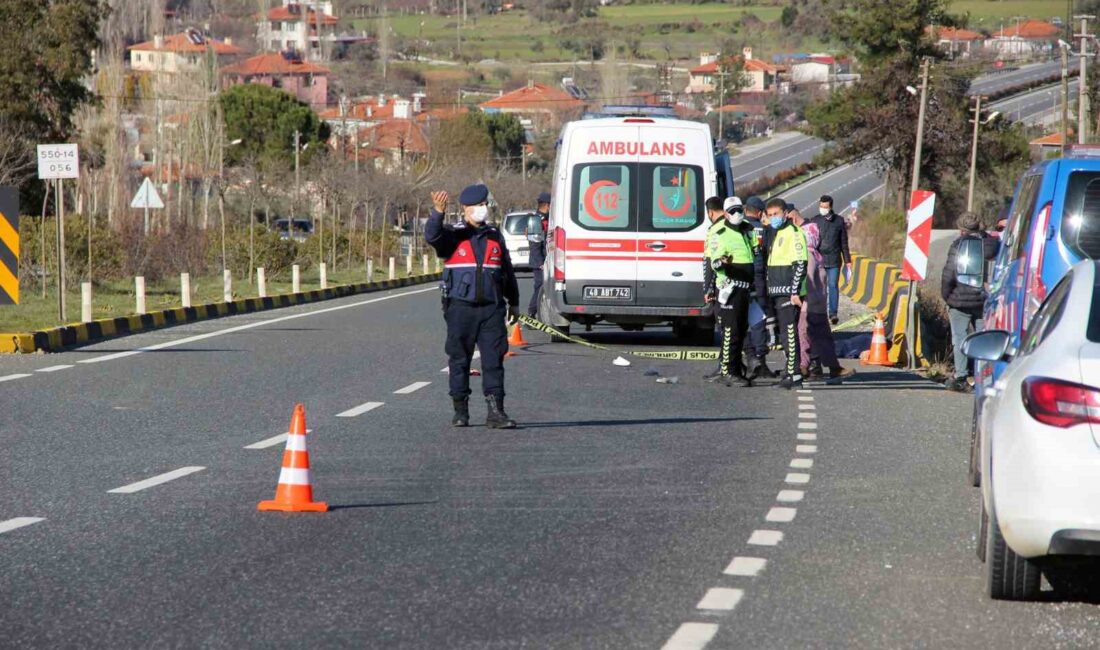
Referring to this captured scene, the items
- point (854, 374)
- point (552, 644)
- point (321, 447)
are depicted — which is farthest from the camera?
point (854, 374)

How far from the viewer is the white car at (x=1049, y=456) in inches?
252

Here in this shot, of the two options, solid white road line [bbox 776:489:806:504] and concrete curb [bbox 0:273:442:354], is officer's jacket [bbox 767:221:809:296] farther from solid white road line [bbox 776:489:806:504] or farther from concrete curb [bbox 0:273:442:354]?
concrete curb [bbox 0:273:442:354]

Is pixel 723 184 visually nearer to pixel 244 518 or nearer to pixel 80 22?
pixel 244 518

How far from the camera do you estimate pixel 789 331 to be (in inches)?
674

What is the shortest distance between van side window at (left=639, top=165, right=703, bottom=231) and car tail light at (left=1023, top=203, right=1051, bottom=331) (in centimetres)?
1129

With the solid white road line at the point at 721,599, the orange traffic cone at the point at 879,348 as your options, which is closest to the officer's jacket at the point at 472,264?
the solid white road line at the point at 721,599

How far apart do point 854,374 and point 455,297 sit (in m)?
7.06

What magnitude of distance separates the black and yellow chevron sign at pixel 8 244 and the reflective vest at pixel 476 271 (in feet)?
34.1

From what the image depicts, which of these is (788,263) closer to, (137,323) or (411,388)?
(411,388)

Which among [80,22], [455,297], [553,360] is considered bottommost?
[553,360]

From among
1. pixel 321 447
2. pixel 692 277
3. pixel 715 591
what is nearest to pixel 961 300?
pixel 692 277

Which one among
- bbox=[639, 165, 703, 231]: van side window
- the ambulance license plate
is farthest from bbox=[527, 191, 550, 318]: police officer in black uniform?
bbox=[639, 165, 703, 231]: van side window

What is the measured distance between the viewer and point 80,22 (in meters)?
47.6

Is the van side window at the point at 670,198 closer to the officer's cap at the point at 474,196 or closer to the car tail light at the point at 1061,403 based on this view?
the officer's cap at the point at 474,196
